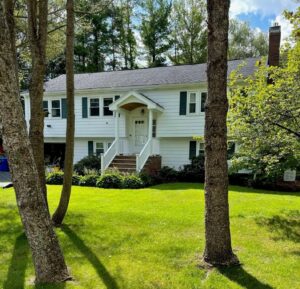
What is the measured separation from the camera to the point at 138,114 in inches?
678

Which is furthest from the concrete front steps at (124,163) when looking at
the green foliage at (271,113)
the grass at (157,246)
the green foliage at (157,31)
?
the green foliage at (157,31)

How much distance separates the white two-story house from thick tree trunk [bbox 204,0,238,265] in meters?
9.92

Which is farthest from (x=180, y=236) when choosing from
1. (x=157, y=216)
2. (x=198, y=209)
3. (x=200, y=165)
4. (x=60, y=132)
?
(x=60, y=132)

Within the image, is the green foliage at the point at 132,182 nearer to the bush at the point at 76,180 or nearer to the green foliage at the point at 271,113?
the bush at the point at 76,180

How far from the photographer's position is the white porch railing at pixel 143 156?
1405cm

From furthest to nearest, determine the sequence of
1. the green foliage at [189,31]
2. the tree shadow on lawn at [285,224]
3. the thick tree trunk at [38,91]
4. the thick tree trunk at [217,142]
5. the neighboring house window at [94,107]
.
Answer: the green foliage at [189,31], the neighboring house window at [94,107], the thick tree trunk at [38,91], the tree shadow on lawn at [285,224], the thick tree trunk at [217,142]

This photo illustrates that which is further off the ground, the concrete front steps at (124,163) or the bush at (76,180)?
the concrete front steps at (124,163)

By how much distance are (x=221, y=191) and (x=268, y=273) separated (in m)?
1.30

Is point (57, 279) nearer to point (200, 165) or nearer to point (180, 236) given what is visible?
point (180, 236)

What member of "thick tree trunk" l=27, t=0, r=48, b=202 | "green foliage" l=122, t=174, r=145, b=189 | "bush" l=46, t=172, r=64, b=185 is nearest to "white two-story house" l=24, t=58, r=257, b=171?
"green foliage" l=122, t=174, r=145, b=189

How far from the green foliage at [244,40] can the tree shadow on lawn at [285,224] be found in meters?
27.1

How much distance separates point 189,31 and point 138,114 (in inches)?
613

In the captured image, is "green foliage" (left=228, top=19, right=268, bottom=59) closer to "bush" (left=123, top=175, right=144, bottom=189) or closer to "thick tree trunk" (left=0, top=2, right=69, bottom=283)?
"bush" (left=123, top=175, right=144, bottom=189)

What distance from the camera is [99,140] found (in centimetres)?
1795
